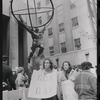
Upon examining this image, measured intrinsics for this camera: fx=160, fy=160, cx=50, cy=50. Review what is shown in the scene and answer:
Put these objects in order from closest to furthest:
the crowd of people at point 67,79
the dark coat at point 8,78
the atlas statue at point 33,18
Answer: the crowd of people at point 67,79 < the dark coat at point 8,78 < the atlas statue at point 33,18

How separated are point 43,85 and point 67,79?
7.5 inches

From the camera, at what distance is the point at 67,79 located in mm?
1219

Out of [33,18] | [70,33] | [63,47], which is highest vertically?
[33,18]

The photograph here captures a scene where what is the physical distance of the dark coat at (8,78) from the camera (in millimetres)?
1089

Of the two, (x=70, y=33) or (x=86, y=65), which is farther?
(x=70, y=33)

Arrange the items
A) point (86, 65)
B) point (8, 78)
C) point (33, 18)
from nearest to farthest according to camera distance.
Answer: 1. point (86, 65)
2. point (8, 78)
3. point (33, 18)

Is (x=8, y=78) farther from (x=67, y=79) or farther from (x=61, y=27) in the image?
(x=61, y=27)

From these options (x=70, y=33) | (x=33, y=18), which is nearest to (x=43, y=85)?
(x=70, y=33)

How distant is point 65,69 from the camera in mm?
1208

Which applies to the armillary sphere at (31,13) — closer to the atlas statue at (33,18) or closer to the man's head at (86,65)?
the atlas statue at (33,18)

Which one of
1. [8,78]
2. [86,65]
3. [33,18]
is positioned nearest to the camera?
[86,65]

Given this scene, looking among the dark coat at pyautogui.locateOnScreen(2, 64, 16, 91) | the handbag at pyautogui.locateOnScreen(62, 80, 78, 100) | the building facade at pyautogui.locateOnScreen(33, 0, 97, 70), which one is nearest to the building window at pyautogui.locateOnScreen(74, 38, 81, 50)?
the building facade at pyautogui.locateOnScreen(33, 0, 97, 70)

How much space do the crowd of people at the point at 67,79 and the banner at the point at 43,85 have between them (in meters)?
0.03

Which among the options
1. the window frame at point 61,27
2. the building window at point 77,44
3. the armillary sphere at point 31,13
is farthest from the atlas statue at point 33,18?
the building window at point 77,44
